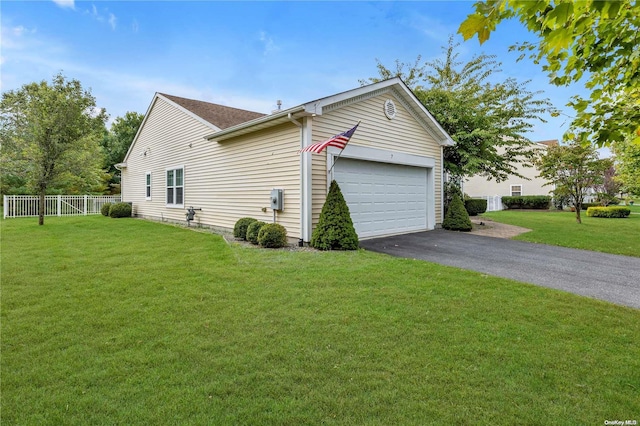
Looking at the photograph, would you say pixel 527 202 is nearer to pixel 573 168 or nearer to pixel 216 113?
pixel 573 168

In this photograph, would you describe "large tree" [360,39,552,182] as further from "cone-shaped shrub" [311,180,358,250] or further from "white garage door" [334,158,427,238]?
"cone-shaped shrub" [311,180,358,250]

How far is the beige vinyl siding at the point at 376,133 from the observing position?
8.11 meters

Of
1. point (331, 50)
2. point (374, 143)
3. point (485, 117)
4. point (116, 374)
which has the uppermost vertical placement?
point (331, 50)

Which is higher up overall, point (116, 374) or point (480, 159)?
point (480, 159)

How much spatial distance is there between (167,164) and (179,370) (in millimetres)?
13228

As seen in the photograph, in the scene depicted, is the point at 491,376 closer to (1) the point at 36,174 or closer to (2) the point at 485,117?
(2) the point at 485,117

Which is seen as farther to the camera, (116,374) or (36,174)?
(36,174)

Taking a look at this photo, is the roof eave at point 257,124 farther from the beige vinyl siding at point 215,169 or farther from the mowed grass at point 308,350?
A: the mowed grass at point 308,350

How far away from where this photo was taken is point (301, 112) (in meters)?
7.51

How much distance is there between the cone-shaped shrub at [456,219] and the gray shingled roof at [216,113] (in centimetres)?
818

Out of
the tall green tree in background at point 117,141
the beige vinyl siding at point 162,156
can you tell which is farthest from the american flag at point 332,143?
the tall green tree in background at point 117,141

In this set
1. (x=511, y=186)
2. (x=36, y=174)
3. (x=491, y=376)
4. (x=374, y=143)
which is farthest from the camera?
(x=511, y=186)

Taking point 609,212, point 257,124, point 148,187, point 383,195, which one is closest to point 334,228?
point 383,195

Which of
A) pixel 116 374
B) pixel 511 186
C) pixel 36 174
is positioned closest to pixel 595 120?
pixel 116 374
